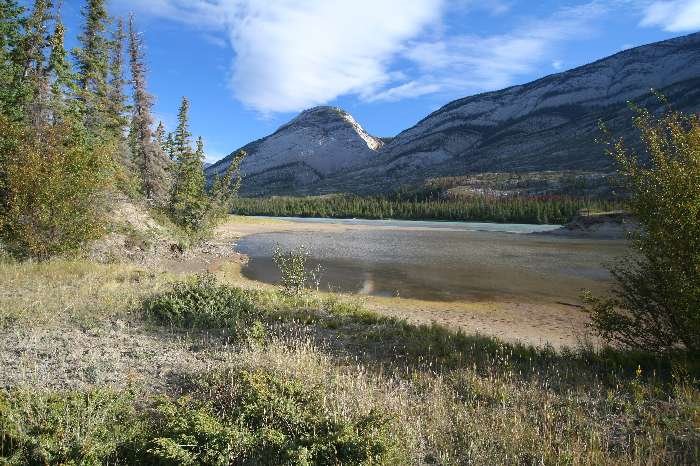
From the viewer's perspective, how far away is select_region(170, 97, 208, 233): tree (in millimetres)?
36188

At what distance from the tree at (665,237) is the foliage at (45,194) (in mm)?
20343

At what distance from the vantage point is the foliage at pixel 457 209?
108 meters

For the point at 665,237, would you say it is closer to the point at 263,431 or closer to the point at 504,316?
the point at 263,431

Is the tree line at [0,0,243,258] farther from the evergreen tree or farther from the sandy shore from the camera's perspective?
the sandy shore

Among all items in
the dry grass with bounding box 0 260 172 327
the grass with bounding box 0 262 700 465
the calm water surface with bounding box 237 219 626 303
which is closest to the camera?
the grass with bounding box 0 262 700 465

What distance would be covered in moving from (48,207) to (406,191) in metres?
187

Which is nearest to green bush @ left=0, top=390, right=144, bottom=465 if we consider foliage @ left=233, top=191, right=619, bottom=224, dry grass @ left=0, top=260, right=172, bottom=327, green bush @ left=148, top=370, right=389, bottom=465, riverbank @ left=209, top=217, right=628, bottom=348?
green bush @ left=148, top=370, right=389, bottom=465

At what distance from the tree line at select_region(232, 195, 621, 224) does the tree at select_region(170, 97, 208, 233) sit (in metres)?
92.6

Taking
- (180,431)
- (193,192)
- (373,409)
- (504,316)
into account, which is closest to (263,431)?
(180,431)

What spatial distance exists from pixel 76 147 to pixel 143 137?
85.4 feet

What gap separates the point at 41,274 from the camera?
50.5ft

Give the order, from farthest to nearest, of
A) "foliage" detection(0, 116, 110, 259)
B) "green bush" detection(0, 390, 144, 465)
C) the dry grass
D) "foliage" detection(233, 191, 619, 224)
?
"foliage" detection(233, 191, 619, 224) < "foliage" detection(0, 116, 110, 259) < the dry grass < "green bush" detection(0, 390, 144, 465)

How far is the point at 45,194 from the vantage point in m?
17.9

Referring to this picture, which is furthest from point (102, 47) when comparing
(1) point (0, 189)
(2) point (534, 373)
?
(2) point (534, 373)
